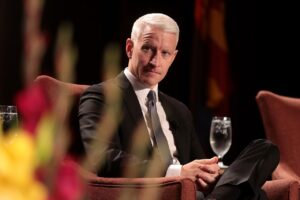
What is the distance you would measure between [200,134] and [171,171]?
8.56 feet

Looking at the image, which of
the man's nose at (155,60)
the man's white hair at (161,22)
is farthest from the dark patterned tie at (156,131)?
the man's white hair at (161,22)

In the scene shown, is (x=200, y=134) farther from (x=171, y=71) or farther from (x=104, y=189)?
(x=104, y=189)

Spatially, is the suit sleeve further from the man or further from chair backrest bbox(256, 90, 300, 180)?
chair backrest bbox(256, 90, 300, 180)

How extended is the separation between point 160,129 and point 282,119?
26.2 inches

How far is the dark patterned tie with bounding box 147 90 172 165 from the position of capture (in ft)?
6.86

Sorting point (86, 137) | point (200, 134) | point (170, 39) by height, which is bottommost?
point (200, 134)

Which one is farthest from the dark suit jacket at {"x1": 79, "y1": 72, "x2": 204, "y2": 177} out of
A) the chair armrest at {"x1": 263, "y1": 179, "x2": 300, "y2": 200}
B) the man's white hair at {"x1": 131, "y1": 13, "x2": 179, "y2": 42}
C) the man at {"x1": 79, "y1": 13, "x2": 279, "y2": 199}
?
the chair armrest at {"x1": 263, "y1": 179, "x2": 300, "y2": 200}

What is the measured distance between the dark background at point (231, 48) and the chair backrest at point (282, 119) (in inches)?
72.4

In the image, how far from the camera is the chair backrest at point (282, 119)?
2582 mm

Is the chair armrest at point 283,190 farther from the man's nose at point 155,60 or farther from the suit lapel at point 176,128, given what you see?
the man's nose at point 155,60

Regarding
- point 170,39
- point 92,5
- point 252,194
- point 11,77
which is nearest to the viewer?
point 252,194

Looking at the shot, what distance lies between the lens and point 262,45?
14.7 feet

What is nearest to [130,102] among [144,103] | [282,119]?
[144,103]

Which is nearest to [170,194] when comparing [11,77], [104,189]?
[104,189]
